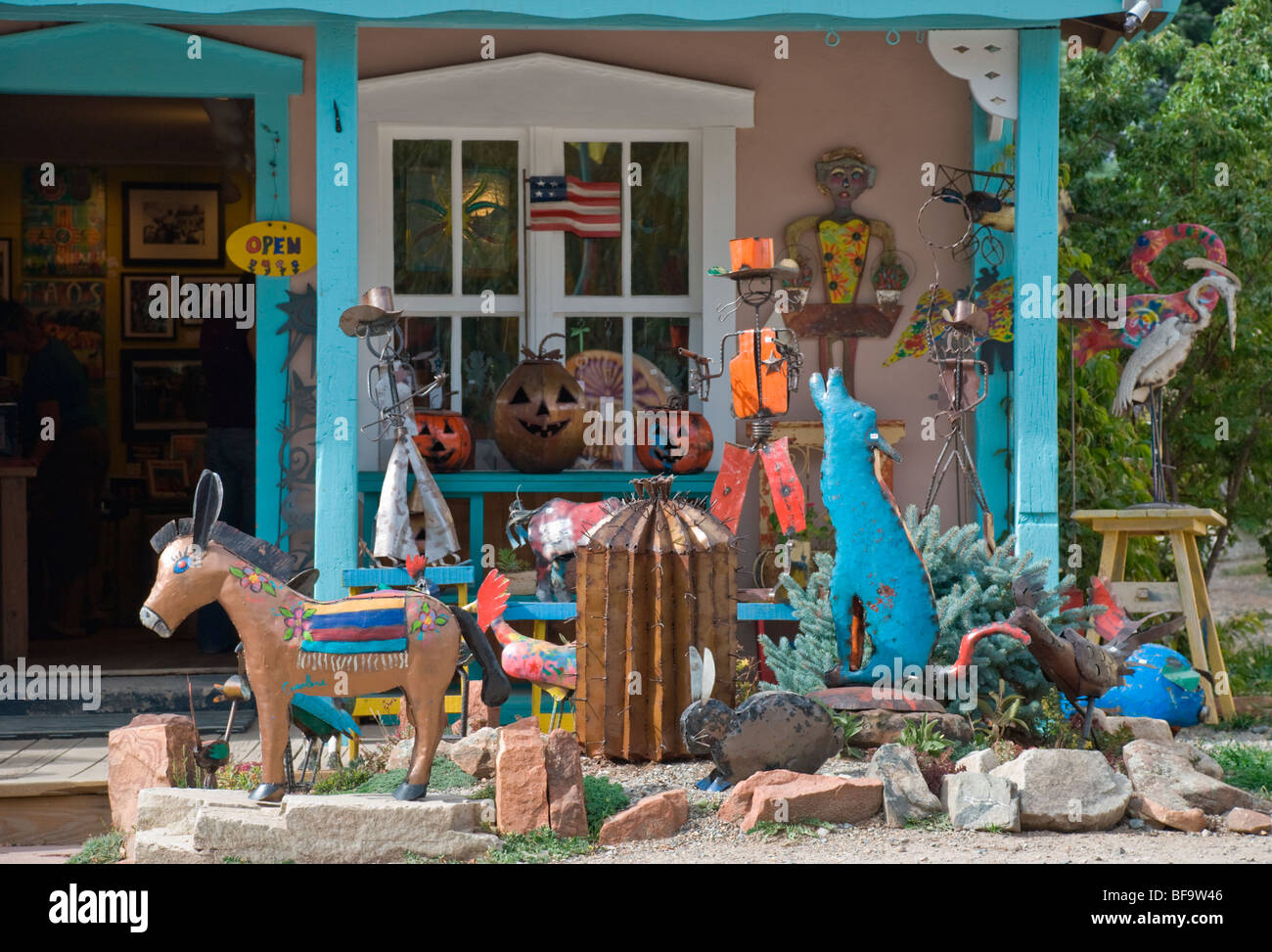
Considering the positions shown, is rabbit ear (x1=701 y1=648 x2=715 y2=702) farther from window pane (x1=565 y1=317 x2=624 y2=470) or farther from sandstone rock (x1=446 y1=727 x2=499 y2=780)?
window pane (x1=565 y1=317 x2=624 y2=470)

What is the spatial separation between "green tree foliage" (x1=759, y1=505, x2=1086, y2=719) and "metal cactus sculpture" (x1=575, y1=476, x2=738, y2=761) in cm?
43

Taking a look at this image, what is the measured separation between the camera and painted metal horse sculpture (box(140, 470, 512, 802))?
18.5ft

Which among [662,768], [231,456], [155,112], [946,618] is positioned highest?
[155,112]

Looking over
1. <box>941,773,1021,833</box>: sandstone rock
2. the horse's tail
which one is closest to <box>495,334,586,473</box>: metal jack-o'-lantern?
the horse's tail

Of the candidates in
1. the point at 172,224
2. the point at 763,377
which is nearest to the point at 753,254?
the point at 763,377

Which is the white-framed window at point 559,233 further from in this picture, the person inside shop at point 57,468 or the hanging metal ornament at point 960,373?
the person inside shop at point 57,468

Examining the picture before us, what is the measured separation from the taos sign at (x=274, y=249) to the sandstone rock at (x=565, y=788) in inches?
156

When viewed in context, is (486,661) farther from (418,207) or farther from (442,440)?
(418,207)

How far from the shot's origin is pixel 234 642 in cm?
957

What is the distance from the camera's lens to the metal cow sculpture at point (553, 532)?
7.64 meters

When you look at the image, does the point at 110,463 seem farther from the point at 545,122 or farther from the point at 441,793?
the point at 441,793

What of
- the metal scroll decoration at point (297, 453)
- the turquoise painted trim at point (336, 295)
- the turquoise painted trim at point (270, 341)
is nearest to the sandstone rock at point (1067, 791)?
the turquoise painted trim at point (336, 295)

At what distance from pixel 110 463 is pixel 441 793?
21.9ft

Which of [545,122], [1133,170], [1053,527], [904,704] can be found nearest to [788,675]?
[904,704]
